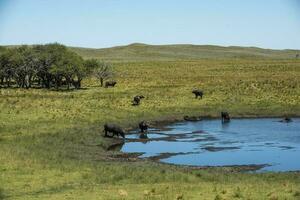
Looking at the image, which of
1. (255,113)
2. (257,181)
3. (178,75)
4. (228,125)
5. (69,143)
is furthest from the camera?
(178,75)

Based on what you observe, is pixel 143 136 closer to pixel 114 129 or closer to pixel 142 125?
pixel 142 125

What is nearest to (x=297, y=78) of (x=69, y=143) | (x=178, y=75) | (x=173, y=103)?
(x=178, y=75)

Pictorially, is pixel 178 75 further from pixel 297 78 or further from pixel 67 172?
pixel 67 172

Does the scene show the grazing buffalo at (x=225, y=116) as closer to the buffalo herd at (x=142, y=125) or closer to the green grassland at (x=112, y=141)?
the buffalo herd at (x=142, y=125)

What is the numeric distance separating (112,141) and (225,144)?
26.1 ft

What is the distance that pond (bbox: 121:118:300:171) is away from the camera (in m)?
30.8

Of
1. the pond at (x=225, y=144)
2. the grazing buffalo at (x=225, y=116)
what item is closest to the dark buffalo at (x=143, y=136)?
the pond at (x=225, y=144)

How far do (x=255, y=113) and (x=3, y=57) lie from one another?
38.5 m

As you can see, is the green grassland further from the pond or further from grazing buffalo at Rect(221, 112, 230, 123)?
grazing buffalo at Rect(221, 112, 230, 123)

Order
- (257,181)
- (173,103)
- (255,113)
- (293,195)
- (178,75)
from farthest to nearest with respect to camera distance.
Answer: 1. (178,75)
2. (173,103)
3. (255,113)
4. (257,181)
5. (293,195)

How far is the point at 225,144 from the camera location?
1453 inches

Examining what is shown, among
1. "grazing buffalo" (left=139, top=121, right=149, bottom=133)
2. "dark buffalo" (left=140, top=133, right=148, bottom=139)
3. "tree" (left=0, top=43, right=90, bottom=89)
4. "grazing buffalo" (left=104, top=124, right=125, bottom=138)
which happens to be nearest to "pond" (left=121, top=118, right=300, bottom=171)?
"dark buffalo" (left=140, top=133, right=148, bottom=139)

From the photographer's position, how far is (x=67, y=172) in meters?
24.7

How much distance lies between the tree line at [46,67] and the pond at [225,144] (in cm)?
2778
